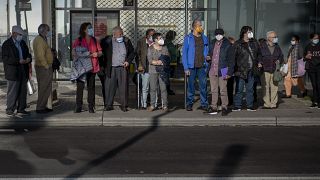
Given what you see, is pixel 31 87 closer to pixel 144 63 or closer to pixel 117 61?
pixel 117 61

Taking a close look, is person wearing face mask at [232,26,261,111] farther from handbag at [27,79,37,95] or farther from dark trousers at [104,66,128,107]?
handbag at [27,79,37,95]

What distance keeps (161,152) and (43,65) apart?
413cm

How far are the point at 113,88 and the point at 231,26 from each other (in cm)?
682

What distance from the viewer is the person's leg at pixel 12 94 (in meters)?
11.5

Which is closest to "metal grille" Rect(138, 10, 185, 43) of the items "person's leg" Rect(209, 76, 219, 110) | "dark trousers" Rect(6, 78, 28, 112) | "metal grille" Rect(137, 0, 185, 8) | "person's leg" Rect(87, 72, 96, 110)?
"metal grille" Rect(137, 0, 185, 8)

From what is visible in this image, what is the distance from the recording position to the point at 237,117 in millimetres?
11555

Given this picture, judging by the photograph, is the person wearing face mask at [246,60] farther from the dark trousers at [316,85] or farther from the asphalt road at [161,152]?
the dark trousers at [316,85]

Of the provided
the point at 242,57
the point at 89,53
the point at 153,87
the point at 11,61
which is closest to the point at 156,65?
the point at 153,87

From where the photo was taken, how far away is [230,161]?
7926mm

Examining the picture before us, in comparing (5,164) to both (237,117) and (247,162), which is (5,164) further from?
(237,117)

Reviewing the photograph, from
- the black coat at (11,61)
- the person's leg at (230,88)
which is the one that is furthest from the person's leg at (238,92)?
the black coat at (11,61)

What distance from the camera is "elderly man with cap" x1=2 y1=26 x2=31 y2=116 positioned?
37.5 ft

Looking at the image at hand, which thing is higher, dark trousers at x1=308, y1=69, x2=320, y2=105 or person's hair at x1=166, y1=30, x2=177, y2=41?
person's hair at x1=166, y1=30, x2=177, y2=41

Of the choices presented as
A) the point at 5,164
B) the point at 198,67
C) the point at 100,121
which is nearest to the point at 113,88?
the point at 100,121
